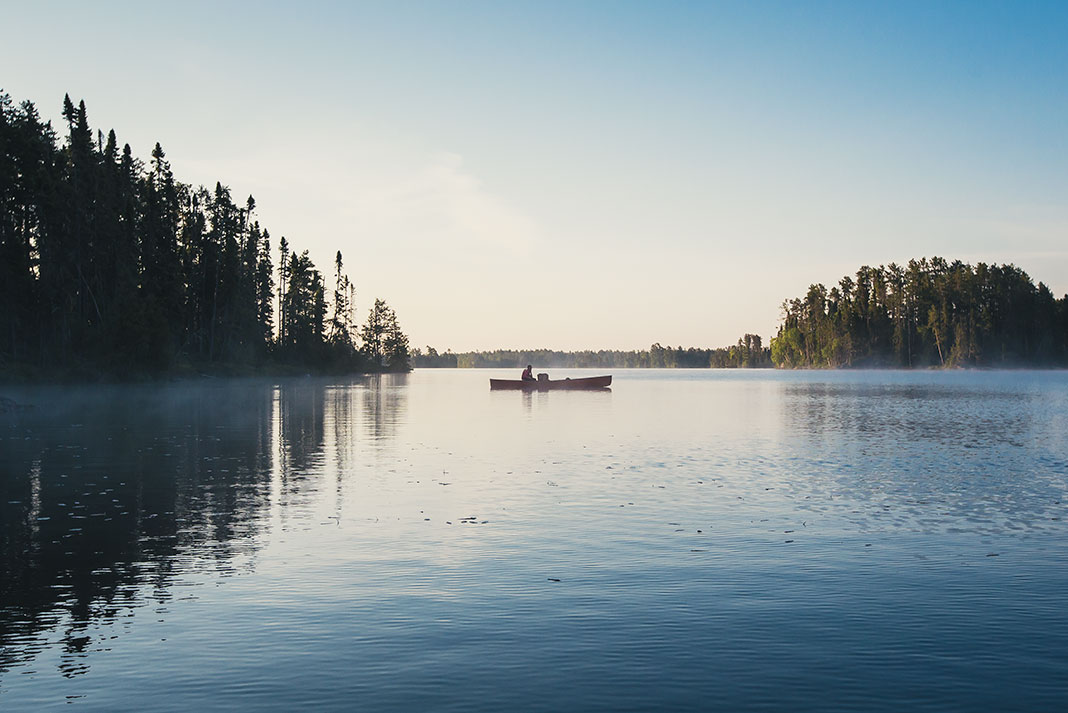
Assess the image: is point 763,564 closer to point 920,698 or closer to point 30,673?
point 920,698

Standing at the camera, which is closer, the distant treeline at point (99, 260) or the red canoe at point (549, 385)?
the distant treeline at point (99, 260)

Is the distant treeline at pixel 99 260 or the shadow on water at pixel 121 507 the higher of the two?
the distant treeline at pixel 99 260

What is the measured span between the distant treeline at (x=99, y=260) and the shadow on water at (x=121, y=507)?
1648 inches

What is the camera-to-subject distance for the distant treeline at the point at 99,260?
84.9 metres

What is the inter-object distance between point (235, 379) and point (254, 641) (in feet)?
410

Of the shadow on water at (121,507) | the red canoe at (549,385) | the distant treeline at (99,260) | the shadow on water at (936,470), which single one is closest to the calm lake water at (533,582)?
the shadow on water at (121,507)

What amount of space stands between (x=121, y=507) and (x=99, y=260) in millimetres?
83674

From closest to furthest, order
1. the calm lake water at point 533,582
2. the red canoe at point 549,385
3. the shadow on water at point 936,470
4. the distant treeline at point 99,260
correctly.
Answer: the calm lake water at point 533,582, the shadow on water at point 936,470, the distant treeline at point 99,260, the red canoe at point 549,385

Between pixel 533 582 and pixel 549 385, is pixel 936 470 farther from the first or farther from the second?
pixel 549 385

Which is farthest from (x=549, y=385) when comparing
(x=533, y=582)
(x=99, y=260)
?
(x=533, y=582)

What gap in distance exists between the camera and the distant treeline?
84.9 meters

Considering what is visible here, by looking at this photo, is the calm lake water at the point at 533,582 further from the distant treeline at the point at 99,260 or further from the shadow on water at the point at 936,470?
the distant treeline at the point at 99,260

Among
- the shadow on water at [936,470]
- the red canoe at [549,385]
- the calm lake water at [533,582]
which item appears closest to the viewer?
the calm lake water at [533,582]

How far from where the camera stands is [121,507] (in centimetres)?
2144
